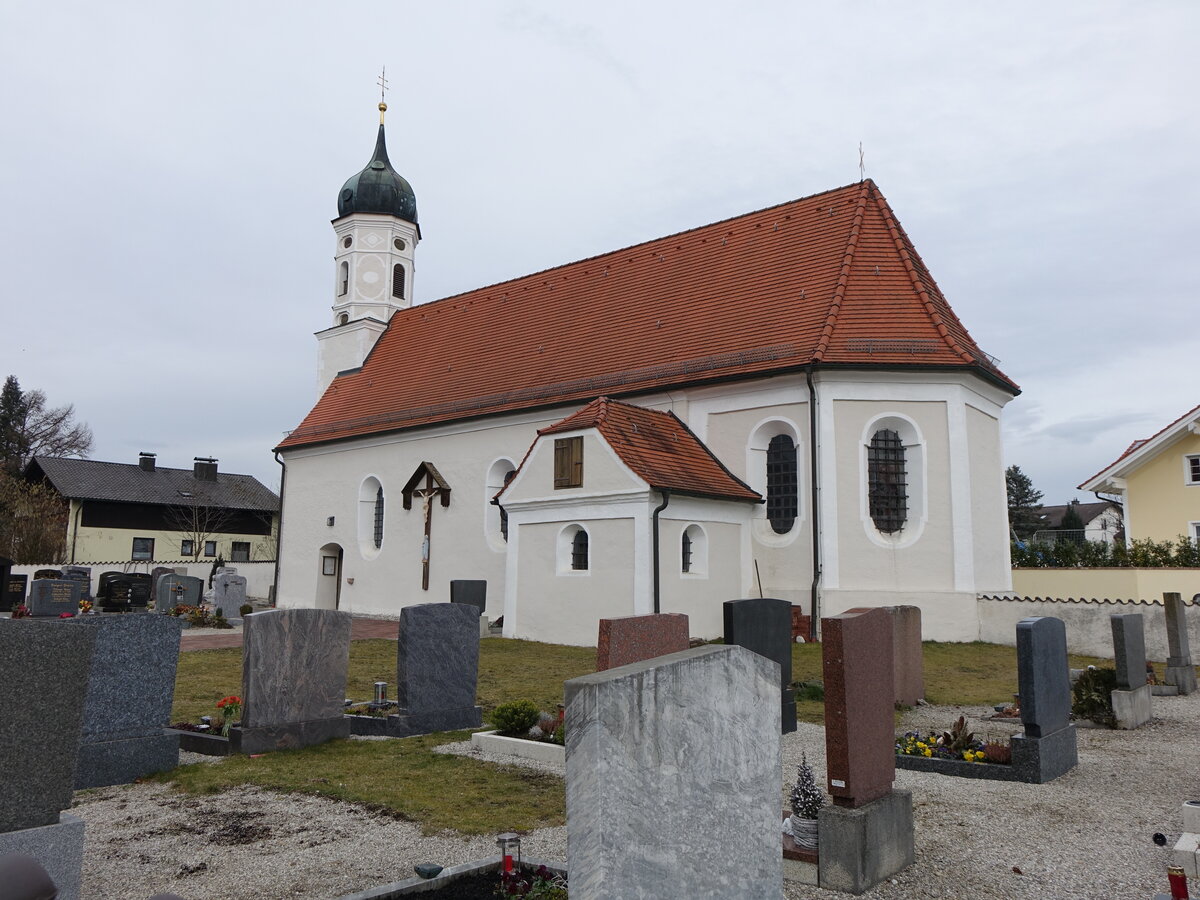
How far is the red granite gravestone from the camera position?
5.21 metres

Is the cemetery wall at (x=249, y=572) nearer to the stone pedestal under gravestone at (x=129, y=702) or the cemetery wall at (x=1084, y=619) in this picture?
the cemetery wall at (x=1084, y=619)

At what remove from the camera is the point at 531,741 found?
860cm

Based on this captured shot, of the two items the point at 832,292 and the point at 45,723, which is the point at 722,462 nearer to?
the point at 832,292

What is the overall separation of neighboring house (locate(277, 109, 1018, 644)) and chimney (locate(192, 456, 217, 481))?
1090 inches

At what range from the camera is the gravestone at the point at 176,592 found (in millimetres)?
24469

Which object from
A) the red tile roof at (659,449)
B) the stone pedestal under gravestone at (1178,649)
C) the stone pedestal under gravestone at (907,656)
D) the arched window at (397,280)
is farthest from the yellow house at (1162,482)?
the arched window at (397,280)

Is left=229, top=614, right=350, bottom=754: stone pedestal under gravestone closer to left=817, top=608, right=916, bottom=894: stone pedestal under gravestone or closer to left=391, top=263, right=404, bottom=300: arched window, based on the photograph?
left=817, top=608, right=916, bottom=894: stone pedestal under gravestone

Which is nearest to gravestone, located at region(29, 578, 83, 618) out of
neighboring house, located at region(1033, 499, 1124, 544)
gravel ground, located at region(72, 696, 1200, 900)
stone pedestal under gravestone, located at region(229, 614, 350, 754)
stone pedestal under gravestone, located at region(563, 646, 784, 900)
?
stone pedestal under gravestone, located at region(229, 614, 350, 754)

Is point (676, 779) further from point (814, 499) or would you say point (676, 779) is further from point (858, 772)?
point (814, 499)

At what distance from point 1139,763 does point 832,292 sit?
1261 centimetres

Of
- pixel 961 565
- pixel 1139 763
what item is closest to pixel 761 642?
pixel 1139 763

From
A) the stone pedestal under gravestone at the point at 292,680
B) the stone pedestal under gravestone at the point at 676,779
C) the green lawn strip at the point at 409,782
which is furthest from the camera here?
the stone pedestal under gravestone at the point at 292,680

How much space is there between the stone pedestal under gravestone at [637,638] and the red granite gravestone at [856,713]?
92.5 inches

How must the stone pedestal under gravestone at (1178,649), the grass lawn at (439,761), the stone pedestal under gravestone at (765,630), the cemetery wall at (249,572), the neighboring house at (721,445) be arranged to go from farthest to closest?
1. the cemetery wall at (249,572)
2. the neighboring house at (721,445)
3. the stone pedestal under gravestone at (1178,649)
4. the stone pedestal under gravestone at (765,630)
5. the grass lawn at (439,761)
